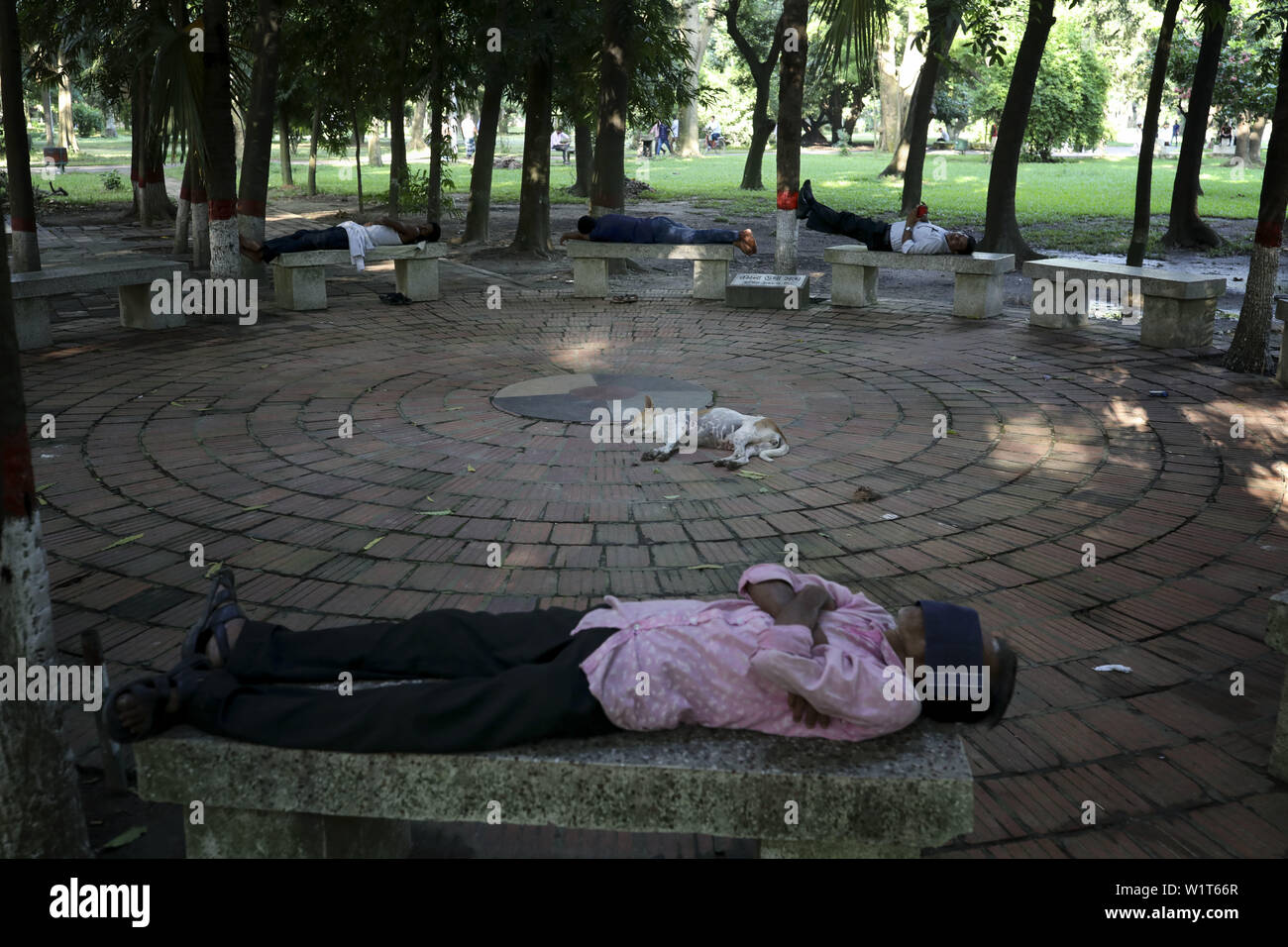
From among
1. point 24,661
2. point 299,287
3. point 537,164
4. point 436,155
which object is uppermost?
point 436,155

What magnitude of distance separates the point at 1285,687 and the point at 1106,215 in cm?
1951

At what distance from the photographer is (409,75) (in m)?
16.2

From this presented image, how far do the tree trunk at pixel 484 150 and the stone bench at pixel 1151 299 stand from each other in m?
7.86

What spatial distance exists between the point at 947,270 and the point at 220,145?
22.2 feet

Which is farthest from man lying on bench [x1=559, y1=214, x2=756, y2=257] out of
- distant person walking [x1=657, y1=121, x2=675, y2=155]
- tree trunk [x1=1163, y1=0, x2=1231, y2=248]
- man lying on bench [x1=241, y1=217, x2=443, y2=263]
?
distant person walking [x1=657, y1=121, x2=675, y2=155]

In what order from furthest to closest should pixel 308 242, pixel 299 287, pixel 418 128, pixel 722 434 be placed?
pixel 418 128
pixel 299 287
pixel 308 242
pixel 722 434

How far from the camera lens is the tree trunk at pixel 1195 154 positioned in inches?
593

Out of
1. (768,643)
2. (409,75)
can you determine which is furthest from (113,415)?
(409,75)

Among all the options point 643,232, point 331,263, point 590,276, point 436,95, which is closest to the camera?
point 331,263

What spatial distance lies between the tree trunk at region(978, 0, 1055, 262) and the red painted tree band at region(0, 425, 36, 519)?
12.8m

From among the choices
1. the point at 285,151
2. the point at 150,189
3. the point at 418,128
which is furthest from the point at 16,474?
the point at 418,128

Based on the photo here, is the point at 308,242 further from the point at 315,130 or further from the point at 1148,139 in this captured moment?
the point at 315,130

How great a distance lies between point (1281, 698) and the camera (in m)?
3.11

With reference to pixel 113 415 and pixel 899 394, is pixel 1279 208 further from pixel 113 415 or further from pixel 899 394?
pixel 113 415
